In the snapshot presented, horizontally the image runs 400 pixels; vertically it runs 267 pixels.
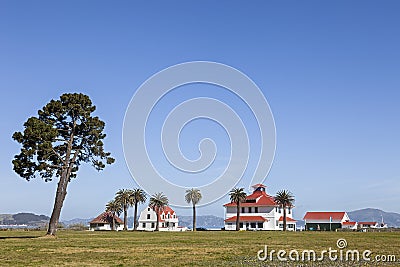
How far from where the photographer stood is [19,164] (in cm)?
5406

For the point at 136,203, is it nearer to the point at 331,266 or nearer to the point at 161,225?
the point at 161,225

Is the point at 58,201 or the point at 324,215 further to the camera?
the point at 324,215

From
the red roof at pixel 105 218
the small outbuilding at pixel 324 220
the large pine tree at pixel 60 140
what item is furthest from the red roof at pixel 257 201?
the large pine tree at pixel 60 140

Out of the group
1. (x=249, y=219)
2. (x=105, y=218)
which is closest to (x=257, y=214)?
(x=249, y=219)

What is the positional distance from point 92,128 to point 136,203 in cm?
7151

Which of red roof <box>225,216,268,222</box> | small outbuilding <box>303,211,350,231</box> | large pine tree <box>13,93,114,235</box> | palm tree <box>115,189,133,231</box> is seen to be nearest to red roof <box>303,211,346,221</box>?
small outbuilding <box>303,211,350,231</box>

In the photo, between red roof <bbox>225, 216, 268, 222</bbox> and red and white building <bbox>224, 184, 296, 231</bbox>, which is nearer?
red roof <bbox>225, 216, 268, 222</bbox>

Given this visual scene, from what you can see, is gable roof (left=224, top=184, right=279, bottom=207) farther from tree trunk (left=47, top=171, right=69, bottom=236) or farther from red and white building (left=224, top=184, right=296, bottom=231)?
tree trunk (left=47, top=171, right=69, bottom=236)

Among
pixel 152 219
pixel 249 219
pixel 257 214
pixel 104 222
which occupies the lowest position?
pixel 104 222

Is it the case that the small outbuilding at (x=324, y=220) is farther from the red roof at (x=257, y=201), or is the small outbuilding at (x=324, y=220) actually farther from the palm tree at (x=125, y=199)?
the palm tree at (x=125, y=199)

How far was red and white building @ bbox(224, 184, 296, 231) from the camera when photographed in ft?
421

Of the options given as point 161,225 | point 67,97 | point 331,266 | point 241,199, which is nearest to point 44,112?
point 67,97

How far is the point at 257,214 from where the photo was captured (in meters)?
131

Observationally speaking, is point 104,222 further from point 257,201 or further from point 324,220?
→ point 324,220
